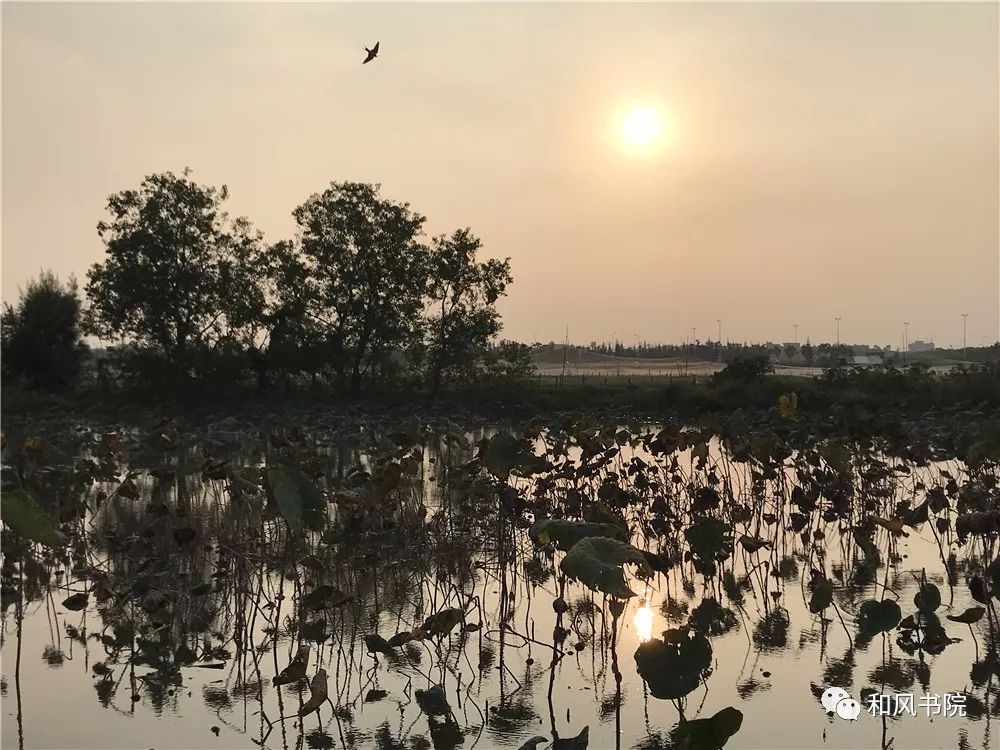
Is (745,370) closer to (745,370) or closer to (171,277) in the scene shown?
(745,370)

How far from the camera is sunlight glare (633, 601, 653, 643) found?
6895 millimetres

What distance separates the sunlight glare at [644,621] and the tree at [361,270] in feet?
106

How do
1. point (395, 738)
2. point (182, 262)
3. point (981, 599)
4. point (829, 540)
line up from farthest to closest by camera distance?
1. point (182, 262)
2. point (829, 540)
3. point (981, 599)
4. point (395, 738)

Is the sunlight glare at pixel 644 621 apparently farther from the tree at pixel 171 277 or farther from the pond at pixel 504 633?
the tree at pixel 171 277

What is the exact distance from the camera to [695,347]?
446 ft

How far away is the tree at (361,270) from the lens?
3912 centimetres

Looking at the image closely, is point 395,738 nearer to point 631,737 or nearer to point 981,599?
point 631,737

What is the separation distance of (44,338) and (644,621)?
3859 cm

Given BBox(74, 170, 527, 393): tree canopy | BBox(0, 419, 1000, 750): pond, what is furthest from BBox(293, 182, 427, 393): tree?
BBox(0, 419, 1000, 750): pond

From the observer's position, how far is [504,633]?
6832 mm

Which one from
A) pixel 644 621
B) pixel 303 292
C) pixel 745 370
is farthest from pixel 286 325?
pixel 644 621

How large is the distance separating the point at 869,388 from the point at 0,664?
30039mm

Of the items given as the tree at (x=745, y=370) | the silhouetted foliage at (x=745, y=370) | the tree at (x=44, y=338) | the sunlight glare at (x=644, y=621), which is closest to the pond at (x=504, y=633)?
the sunlight glare at (x=644, y=621)

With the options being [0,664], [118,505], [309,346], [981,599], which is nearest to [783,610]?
[981,599]
